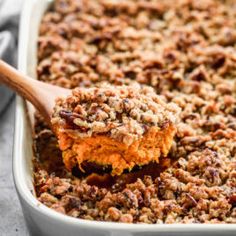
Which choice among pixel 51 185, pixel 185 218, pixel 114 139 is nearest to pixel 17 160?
pixel 51 185

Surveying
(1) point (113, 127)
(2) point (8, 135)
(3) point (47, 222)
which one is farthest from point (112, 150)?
(2) point (8, 135)

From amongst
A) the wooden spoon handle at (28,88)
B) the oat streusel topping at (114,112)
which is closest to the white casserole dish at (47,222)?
the wooden spoon handle at (28,88)

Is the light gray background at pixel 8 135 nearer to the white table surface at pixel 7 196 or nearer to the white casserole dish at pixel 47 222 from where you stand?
the white table surface at pixel 7 196

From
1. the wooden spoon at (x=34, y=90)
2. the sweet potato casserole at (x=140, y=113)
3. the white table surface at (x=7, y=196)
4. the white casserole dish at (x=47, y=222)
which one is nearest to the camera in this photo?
the white casserole dish at (x=47, y=222)

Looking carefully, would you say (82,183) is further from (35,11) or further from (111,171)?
(35,11)

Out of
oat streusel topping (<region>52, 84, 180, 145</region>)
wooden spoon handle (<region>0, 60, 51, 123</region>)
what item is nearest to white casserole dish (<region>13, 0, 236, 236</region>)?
wooden spoon handle (<region>0, 60, 51, 123</region>)

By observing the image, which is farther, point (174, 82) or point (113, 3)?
point (113, 3)

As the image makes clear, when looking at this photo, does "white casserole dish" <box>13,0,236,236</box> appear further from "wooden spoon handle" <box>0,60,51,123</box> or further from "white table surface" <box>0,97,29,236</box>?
"white table surface" <box>0,97,29,236</box>
